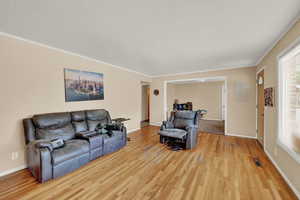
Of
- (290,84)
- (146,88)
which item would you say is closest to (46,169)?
(290,84)

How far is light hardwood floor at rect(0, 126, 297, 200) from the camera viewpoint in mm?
1748

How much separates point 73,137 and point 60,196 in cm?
131

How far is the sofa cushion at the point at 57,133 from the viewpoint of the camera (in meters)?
2.41

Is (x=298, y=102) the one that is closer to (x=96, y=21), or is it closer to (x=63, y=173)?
(x=96, y=21)

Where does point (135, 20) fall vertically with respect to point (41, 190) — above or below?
above

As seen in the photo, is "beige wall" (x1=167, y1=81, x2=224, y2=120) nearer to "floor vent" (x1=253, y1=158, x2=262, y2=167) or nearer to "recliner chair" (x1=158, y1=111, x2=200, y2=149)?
"recliner chair" (x1=158, y1=111, x2=200, y2=149)

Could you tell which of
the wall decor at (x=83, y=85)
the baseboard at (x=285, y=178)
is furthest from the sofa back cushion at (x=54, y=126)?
the baseboard at (x=285, y=178)

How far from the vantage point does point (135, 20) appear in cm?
183

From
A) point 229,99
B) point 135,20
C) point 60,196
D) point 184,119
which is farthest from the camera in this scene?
point 229,99

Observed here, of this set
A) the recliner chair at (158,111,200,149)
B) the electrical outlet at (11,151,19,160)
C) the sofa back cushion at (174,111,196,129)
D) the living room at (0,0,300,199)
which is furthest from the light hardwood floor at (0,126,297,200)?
the sofa back cushion at (174,111,196,129)

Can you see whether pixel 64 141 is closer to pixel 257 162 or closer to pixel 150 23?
pixel 150 23

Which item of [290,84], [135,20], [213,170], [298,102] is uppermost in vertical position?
[135,20]

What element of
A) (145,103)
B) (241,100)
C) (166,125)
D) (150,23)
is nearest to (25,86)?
(150,23)

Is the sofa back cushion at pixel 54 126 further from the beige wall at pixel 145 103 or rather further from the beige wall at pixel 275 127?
the beige wall at pixel 145 103
